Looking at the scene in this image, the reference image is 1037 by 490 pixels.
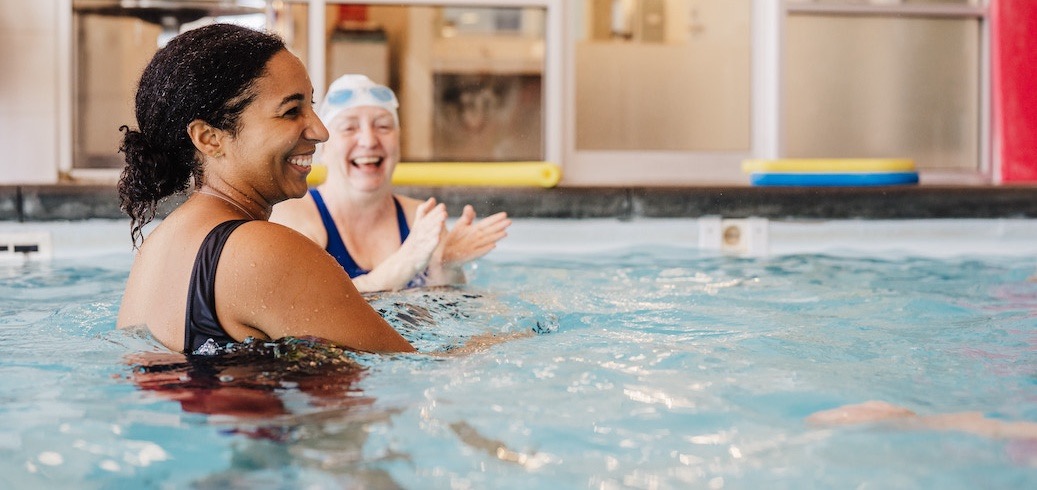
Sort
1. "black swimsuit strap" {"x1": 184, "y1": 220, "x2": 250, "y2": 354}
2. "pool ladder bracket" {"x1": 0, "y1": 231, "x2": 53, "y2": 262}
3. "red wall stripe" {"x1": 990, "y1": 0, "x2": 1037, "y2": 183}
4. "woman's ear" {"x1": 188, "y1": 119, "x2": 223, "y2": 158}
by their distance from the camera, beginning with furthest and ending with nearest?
"red wall stripe" {"x1": 990, "y1": 0, "x2": 1037, "y2": 183} → "pool ladder bracket" {"x1": 0, "y1": 231, "x2": 53, "y2": 262} → "woman's ear" {"x1": 188, "y1": 119, "x2": 223, "y2": 158} → "black swimsuit strap" {"x1": 184, "y1": 220, "x2": 250, "y2": 354}

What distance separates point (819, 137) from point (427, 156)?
2.57 metres

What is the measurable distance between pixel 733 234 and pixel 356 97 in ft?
7.77

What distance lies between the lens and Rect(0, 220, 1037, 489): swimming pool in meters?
1.76

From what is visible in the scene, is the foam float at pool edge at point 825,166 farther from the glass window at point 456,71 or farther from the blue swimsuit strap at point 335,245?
the blue swimsuit strap at point 335,245

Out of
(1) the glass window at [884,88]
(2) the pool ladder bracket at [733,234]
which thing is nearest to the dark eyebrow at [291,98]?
(2) the pool ladder bracket at [733,234]

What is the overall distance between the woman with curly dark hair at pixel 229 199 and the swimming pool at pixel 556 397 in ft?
0.31

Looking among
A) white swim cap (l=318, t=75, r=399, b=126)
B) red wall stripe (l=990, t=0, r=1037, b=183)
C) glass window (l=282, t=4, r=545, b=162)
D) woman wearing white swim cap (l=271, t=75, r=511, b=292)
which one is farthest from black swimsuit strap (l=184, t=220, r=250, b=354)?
red wall stripe (l=990, t=0, r=1037, b=183)

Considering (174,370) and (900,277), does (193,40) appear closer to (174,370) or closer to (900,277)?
(174,370)

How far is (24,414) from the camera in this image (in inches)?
82.0

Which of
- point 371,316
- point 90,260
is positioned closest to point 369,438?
point 371,316

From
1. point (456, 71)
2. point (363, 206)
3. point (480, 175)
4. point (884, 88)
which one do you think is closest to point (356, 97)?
point (363, 206)

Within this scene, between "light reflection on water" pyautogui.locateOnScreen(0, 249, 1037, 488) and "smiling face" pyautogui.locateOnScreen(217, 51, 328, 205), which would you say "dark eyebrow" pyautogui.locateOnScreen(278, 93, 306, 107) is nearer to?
"smiling face" pyautogui.locateOnScreen(217, 51, 328, 205)

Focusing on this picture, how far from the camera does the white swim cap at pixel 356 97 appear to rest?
3891mm

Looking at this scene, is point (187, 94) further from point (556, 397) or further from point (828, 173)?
point (828, 173)
